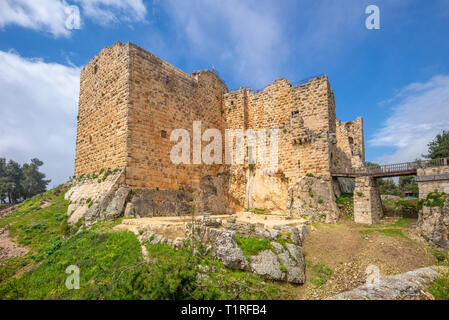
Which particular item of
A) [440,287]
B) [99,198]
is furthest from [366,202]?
[99,198]

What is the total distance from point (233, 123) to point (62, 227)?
12.3m

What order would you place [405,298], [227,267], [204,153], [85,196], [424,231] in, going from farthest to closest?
[204,153] → [85,196] → [424,231] → [227,267] → [405,298]

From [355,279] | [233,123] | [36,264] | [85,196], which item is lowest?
[355,279]

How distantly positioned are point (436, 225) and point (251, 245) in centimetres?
787

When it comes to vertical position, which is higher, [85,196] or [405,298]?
[85,196]

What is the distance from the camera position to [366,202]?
11.8m

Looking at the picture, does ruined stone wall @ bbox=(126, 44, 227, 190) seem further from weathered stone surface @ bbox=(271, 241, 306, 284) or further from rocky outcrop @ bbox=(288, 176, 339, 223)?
weathered stone surface @ bbox=(271, 241, 306, 284)

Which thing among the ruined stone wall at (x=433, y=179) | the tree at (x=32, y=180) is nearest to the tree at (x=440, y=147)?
the ruined stone wall at (x=433, y=179)

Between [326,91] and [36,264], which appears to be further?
[326,91]

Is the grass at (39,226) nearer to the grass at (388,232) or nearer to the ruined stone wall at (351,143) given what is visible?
the grass at (388,232)

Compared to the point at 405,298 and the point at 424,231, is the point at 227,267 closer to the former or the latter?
the point at 405,298
